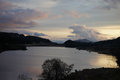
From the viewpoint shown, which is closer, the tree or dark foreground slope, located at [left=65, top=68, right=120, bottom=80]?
the tree

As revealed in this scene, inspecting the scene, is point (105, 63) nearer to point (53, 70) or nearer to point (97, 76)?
point (97, 76)

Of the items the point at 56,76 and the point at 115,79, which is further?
the point at 56,76

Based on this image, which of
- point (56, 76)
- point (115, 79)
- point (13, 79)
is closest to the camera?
point (115, 79)

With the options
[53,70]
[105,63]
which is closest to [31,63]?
[53,70]

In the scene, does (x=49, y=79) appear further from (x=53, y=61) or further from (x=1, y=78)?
(x=1, y=78)

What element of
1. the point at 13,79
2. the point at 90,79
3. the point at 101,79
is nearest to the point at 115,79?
the point at 101,79

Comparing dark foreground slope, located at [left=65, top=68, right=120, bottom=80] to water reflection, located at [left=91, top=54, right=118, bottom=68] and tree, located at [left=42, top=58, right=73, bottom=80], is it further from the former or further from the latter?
water reflection, located at [left=91, top=54, right=118, bottom=68]

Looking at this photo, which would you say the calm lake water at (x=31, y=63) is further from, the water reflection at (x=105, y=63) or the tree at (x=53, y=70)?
the tree at (x=53, y=70)

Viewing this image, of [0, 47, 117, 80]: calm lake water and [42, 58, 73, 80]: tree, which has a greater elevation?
[42, 58, 73, 80]: tree

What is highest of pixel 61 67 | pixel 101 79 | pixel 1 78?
pixel 61 67

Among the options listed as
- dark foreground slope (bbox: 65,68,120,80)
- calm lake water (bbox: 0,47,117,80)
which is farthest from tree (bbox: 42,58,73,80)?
calm lake water (bbox: 0,47,117,80)

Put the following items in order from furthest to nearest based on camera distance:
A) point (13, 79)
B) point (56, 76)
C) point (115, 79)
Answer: point (13, 79) < point (56, 76) < point (115, 79)

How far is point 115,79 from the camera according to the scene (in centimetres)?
3462

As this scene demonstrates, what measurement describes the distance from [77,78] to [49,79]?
8.10 m
